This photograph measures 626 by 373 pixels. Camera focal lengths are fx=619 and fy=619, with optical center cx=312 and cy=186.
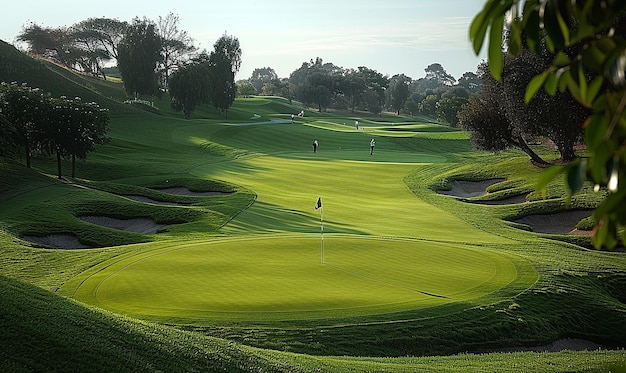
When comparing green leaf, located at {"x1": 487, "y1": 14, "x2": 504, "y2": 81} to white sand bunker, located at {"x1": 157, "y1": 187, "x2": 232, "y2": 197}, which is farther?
white sand bunker, located at {"x1": 157, "y1": 187, "x2": 232, "y2": 197}

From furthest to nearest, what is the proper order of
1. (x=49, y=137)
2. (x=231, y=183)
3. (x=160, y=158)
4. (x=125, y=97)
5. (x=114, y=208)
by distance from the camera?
(x=125, y=97) → (x=160, y=158) → (x=231, y=183) → (x=49, y=137) → (x=114, y=208)

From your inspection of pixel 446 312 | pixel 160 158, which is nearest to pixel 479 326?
pixel 446 312

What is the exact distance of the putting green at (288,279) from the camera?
16.1 m

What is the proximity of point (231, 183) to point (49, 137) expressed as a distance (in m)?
12.7

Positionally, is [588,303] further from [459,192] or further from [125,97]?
[125,97]

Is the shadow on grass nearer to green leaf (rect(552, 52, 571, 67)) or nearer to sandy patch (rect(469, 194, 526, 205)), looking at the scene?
sandy patch (rect(469, 194, 526, 205))

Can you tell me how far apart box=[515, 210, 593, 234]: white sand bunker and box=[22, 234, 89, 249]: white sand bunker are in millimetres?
24178

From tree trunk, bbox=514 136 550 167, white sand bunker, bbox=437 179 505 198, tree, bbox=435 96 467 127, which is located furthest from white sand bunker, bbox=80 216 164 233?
tree, bbox=435 96 467 127

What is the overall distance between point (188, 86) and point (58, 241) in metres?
65.2

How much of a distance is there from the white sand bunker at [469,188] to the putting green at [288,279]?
78.7ft

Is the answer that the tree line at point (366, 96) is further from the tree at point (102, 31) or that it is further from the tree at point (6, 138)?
the tree at point (6, 138)

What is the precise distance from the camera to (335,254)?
878 inches

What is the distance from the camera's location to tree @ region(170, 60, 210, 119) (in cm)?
8894

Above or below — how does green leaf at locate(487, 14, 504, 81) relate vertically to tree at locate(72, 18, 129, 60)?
below
